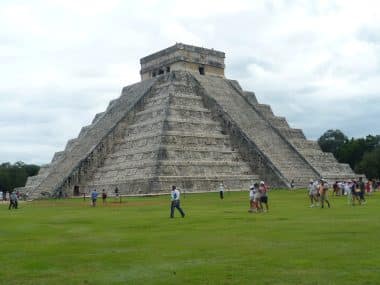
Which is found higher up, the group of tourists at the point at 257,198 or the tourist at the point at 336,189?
the tourist at the point at 336,189

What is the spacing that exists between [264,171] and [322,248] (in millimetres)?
31022

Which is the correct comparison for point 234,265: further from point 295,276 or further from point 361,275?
point 361,275

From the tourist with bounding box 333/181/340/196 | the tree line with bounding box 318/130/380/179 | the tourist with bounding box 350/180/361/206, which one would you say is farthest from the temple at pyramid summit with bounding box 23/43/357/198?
the tree line with bounding box 318/130/380/179

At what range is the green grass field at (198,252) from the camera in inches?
338

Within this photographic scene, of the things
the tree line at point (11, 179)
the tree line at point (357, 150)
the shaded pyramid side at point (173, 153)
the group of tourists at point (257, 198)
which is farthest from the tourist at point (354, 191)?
the tree line at point (11, 179)

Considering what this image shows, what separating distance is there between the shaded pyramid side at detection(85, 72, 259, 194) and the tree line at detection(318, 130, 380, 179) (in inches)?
1012

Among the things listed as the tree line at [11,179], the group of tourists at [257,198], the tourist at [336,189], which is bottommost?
the group of tourists at [257,198]

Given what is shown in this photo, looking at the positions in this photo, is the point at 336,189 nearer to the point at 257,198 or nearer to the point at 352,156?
the point at 257,198

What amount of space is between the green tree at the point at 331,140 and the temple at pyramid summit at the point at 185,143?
127ft

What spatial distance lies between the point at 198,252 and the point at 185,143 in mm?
30709

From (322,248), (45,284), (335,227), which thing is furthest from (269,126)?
(45,284)

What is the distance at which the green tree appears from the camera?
290ft

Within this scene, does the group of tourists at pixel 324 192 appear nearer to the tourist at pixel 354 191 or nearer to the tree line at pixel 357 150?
the tourist at pixel 354 191

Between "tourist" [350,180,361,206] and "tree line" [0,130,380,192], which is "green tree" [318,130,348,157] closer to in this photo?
"tree line" [0,130,380,192]
